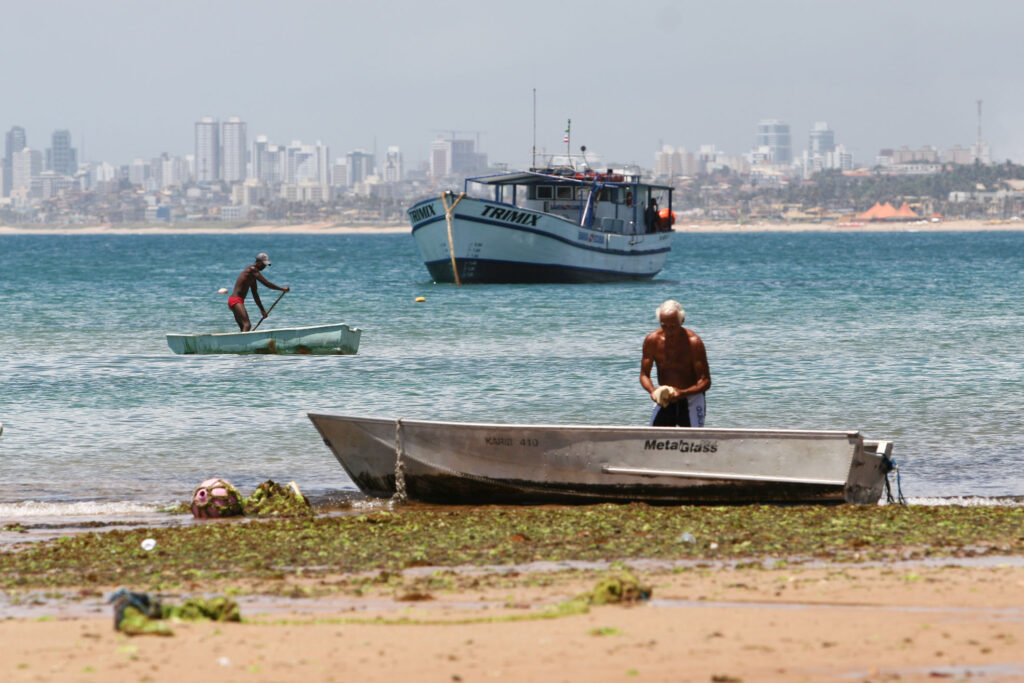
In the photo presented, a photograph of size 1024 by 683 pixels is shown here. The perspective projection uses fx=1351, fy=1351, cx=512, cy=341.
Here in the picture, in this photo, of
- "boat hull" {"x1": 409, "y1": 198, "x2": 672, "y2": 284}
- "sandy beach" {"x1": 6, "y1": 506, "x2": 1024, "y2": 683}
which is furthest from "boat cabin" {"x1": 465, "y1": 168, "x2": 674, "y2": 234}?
"sandy beach" {"x1": 6, "y1": 506, "x2": 1024, "y2": 683}

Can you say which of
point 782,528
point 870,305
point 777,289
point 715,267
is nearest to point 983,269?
point 715,267

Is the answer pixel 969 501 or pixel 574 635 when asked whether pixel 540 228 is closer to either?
pixel 969 501

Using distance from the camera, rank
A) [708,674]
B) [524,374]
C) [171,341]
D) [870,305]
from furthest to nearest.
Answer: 1. [870,305]
2. [171,341]
3. [524,374]
4. [708,674]

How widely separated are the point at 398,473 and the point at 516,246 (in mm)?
34913

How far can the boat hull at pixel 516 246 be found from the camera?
4522 centimetres

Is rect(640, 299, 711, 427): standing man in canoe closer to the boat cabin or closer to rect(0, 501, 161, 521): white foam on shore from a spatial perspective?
rect(0, 501, 161, 521): white foam on shore

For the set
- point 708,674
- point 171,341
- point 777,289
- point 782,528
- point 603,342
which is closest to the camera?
point 708,674

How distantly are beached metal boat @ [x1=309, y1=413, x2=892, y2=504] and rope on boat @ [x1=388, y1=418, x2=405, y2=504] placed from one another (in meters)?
0.01

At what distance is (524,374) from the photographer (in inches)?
866

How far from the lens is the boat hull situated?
45.2m

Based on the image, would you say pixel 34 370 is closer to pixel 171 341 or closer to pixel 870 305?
pixel 171 341

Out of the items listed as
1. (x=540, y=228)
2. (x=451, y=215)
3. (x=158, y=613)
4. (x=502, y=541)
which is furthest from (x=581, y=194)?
(x=158, y=613)

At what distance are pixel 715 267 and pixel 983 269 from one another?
46.8 feet

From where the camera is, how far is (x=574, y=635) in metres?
6.54
